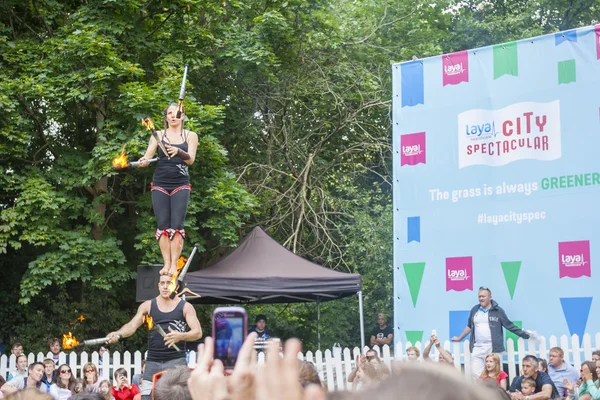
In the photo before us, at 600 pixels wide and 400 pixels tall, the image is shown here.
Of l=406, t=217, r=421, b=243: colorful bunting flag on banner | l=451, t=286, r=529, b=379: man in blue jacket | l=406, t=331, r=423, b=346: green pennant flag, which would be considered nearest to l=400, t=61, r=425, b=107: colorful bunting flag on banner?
l=406, t=217, r=421, b=243: colorful bunting flag on banner

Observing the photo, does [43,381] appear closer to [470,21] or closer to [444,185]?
[444,185]

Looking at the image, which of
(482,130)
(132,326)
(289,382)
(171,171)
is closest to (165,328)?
(132,326)

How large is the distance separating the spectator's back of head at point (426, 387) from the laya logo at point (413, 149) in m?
9.84

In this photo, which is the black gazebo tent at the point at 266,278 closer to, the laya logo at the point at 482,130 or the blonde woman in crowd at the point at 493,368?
the blonde woman in crowd at the point at 493,368

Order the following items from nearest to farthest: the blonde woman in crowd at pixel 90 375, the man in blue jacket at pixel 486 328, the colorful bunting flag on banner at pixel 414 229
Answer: the man in blue jacket at pixel 486 328
the colorful bunting flag on banner at pixel 414 229
the blonde woman in crowd at pixel 90 375

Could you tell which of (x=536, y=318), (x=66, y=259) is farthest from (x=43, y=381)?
(x=536, y=318)

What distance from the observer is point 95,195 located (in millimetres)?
15156

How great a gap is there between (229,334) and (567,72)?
7777mm

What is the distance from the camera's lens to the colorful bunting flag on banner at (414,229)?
10.7 meters

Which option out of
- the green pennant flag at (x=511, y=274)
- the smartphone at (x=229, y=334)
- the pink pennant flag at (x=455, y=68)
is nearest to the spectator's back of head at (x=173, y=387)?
the smartphone at (x=229, y=334)

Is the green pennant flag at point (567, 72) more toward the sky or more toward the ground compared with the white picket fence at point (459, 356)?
more toward the sky

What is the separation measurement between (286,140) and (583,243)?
9.16 meters

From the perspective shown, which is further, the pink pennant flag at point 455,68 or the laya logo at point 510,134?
the pink pennant flag at point 455,68

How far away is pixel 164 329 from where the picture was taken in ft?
22.9
